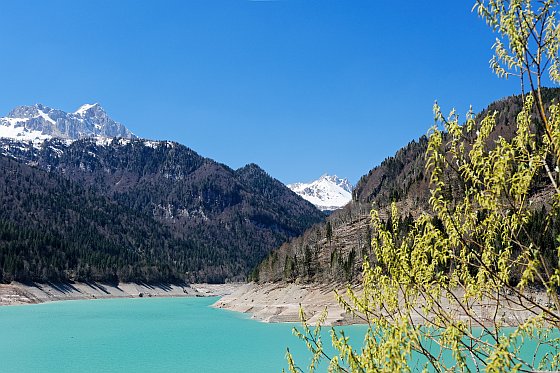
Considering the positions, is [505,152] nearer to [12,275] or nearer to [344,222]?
[344,222]

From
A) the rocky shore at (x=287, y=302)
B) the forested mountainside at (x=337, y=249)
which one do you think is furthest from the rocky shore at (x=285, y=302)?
the forested mountainside at (x=337, y=249)

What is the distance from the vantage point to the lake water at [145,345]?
2014 inches

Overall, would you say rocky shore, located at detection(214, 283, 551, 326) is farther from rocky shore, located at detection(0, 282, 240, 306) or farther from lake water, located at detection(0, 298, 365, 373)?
rocky shore, located at detection(0, 282, 240, 306)

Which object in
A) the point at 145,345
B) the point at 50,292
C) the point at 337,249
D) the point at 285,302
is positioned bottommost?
the point at 145,345

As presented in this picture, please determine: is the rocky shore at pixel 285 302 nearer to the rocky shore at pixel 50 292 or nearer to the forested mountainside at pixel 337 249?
the forested mountainside at pixel 337 249

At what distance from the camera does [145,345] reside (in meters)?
66.2

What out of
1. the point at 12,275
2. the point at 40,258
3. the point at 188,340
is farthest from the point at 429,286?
the point at 40,258

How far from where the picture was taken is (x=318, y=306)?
10356 cm

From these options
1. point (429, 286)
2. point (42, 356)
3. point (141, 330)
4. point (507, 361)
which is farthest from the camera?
point (141, 330)

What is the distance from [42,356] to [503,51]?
60468 mm

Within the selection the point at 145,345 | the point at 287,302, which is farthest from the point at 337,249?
the point at 145,345

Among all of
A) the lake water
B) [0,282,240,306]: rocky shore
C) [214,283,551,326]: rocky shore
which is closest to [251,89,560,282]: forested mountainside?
[214,283,551,326]: rocky shore

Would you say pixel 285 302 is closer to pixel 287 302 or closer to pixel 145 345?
pixel 287 302

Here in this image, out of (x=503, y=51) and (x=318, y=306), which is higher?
(x=503, y=51)
